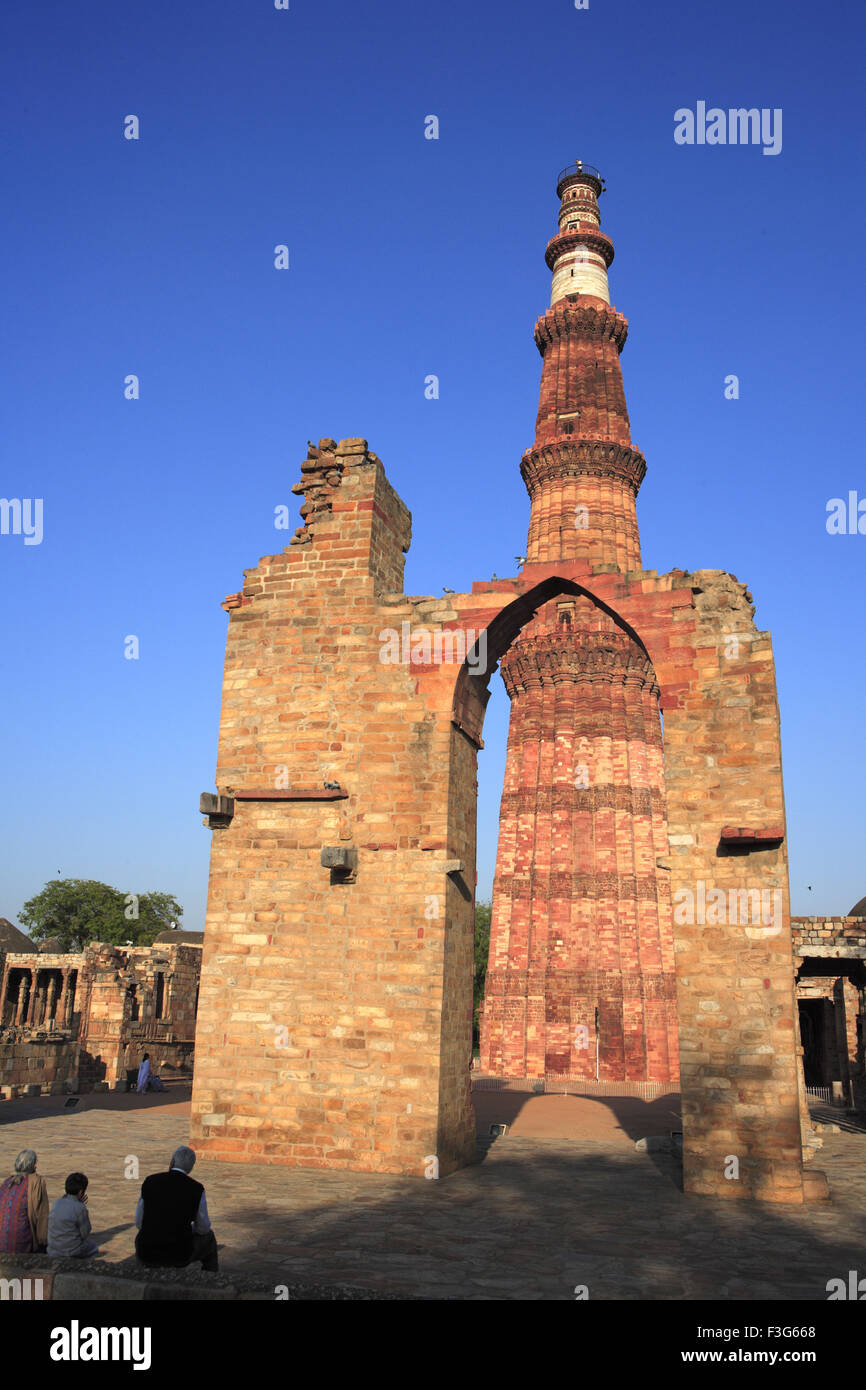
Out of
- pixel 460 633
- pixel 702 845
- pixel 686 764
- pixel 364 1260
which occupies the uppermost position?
pixel 460 633

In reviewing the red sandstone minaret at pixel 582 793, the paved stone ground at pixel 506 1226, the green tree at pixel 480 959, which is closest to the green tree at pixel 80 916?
the green tree at pixel 480 959

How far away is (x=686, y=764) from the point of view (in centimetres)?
991

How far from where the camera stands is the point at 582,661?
1130 inches

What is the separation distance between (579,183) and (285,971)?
32.0 meters

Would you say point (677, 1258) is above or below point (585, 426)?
→ below

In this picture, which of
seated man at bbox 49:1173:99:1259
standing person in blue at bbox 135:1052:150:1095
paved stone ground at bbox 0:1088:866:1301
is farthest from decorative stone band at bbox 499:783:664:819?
seated man at bbox 49:1173:99:1259

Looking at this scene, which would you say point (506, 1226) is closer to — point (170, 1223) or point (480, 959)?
point (170, 1223)

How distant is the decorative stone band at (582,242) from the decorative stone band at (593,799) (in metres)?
18.2

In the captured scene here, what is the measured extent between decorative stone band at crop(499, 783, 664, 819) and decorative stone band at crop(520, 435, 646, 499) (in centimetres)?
939

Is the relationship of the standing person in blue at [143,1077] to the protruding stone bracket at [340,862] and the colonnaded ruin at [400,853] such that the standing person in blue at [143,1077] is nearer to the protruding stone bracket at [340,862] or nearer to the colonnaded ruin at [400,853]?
the colonnaded ruin at [400,853]

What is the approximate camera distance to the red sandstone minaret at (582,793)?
2550cm

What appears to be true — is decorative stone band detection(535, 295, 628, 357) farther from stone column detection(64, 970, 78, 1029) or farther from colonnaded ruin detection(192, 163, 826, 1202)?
stone column detection(64, 970, 78, 1029)
